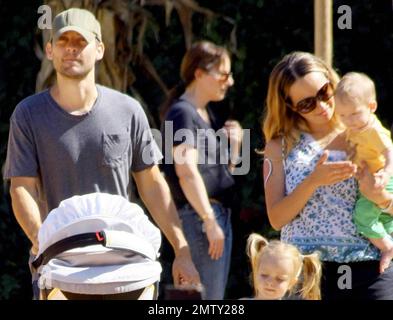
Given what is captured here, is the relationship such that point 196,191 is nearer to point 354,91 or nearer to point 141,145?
point 141,145

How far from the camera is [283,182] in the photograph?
184 inches

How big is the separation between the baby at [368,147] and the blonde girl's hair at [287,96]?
0.53 ft

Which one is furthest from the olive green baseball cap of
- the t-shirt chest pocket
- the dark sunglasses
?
the dark sunglasses

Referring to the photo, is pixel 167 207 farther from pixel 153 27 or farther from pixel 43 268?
pixel 153 27

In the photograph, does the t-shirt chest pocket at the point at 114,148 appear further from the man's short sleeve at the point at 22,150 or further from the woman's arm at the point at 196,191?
the woman's arm at the point at 196,191

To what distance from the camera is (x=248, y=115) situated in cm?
808

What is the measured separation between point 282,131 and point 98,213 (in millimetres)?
850

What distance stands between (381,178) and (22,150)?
143cm

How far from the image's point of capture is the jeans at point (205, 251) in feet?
20.8

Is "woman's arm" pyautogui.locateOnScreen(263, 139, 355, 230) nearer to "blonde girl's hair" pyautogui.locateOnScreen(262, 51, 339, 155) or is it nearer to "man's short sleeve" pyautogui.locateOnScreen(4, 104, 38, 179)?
"blonde girl's hair" pyautogui.locateOnScreen(262, 51, 339, 155)

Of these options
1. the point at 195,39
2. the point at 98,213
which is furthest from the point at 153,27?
the point at 98,213

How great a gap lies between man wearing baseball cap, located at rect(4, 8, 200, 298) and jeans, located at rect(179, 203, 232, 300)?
113cm

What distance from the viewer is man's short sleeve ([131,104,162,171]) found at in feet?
16.9

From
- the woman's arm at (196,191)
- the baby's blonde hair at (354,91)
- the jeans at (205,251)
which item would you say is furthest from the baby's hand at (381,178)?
the jeans at (205,251)
